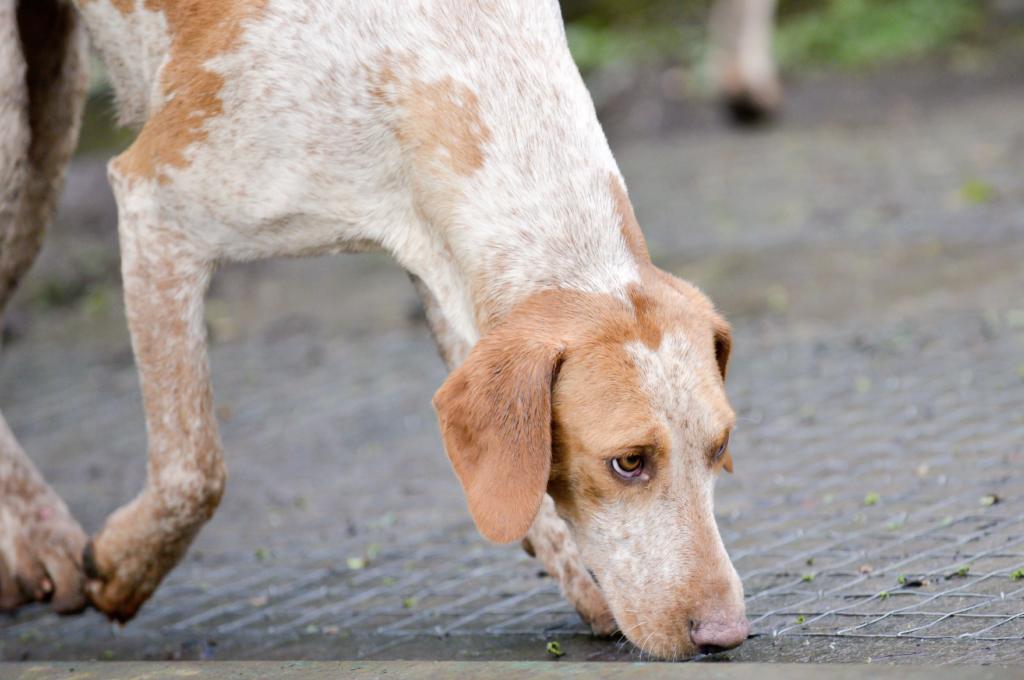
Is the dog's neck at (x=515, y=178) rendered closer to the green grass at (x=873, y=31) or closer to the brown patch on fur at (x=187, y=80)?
the brown patch on fur at (x=187, y=80)

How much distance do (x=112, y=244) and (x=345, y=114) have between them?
5161mm

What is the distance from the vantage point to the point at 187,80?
2.80 metres

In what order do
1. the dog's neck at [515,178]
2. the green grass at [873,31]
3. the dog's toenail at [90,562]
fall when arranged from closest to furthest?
the dog's neck at [515,178], the dog's toenail at [90,562], the green grass at [873,31]

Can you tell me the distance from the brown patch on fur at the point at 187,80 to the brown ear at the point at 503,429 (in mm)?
989

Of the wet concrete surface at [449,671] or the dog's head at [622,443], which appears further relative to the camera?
the dog's head at [622,443]

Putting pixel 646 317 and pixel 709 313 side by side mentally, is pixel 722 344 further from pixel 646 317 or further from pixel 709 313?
pixel 646 317

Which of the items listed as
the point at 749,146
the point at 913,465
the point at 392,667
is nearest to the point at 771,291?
the point at 913,465

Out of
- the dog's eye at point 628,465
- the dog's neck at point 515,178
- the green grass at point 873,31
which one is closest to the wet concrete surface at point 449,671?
the dog's eye at point 628,465

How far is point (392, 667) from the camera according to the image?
7.16 ft

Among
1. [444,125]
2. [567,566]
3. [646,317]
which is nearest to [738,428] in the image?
[567,566]

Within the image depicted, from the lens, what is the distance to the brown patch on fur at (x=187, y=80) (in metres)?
2.77

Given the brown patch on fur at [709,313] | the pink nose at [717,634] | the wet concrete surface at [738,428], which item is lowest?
the wet concrete surface at [738,428]

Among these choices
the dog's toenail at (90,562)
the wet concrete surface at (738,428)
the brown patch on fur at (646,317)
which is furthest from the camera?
the dog's toenail at (90,562)

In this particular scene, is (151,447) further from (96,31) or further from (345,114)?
(96,31)
